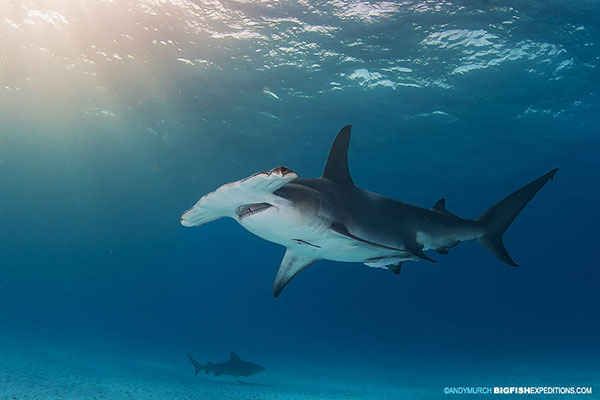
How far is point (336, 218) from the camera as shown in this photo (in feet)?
13.1

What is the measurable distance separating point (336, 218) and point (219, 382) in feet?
59.2

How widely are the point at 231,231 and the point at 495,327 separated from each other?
58.9 m

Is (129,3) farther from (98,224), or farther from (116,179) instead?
(98,224)

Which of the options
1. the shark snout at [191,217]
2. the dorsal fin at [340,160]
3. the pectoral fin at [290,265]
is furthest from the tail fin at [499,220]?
the shark snout at [191,217]

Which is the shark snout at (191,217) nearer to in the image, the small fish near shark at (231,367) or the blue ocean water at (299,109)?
the blue ocean water at (299,109)

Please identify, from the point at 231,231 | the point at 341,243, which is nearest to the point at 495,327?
the point at 231,231

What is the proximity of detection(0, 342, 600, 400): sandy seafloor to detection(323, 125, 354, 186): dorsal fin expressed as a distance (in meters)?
12.5

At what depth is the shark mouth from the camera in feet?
11.6

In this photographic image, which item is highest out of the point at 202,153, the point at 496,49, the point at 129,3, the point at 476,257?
the point at 476,257

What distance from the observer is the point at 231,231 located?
62000mm

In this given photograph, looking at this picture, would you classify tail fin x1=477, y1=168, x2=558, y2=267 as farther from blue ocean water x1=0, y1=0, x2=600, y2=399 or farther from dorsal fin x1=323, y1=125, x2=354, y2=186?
blue ocean water x1=0, y1=0, x2=600, y2=399


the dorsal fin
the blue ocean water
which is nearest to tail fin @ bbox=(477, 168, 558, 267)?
the dorsal fin

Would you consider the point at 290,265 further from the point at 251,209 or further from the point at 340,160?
the point at 251,209

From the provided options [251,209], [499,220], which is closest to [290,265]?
[251,209]
